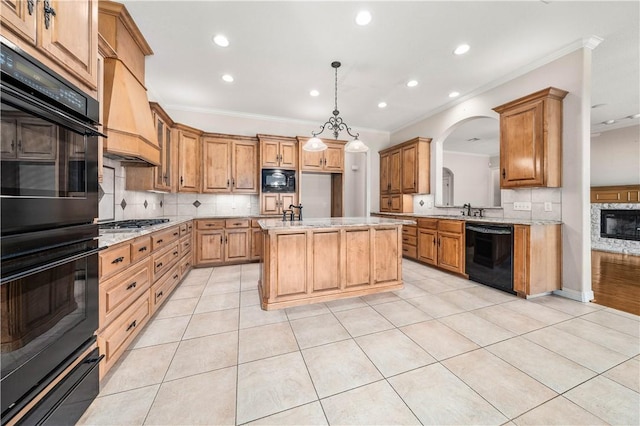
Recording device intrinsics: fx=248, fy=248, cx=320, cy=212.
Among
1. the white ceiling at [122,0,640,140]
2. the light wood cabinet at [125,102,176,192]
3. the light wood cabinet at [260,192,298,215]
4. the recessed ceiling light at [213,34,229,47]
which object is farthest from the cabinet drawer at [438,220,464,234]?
the light wood cabinet at [125,102,176,192]

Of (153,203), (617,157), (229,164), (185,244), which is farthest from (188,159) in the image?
(617,157)

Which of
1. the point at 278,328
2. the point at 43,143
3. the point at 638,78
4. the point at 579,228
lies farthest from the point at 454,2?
the point at 638,78

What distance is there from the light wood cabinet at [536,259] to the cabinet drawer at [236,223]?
13.3ft

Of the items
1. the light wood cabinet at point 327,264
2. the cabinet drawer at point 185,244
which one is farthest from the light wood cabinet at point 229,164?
the light wood cabinet at point 327,264

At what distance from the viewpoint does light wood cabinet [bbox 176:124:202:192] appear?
418 cm

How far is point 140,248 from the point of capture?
208cm

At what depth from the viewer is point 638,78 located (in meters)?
3.69

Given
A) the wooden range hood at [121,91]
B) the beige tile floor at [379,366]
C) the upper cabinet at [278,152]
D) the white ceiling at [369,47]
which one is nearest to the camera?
the beige tile floor at [379,366]

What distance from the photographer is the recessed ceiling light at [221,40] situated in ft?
9.08

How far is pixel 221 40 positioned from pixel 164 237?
7.57ft

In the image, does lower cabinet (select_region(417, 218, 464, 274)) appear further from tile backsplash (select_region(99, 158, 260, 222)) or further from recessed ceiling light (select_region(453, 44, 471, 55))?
tile backsplash (select_region(99, 158, 260, 222))

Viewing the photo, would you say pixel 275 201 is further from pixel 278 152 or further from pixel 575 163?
pixel 575 163

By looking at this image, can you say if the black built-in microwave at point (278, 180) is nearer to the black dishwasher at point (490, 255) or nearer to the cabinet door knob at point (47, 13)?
the black dishwasher at point (490, 255)

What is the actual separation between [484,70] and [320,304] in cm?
388
